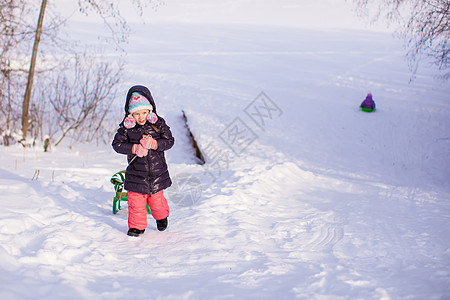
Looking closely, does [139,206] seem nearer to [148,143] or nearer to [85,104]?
[148,143]

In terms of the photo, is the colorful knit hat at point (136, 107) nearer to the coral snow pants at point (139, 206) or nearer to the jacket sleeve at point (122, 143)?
the jacket sleeve at point (122, 143)

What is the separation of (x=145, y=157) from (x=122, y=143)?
10.5 inches

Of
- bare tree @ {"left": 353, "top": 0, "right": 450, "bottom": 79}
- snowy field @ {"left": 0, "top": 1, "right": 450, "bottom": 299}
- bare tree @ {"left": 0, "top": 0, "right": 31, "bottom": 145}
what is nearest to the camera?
snowy field @ {"left": 0, "top": 1, "right": 450, "bottom": 299}

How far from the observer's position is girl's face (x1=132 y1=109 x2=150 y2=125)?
3.72m

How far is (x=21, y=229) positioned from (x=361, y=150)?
30.3 ft

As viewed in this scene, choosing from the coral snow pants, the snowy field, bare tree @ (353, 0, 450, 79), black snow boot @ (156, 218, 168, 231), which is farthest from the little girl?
bare tree @ (353, 0, 450, 79)

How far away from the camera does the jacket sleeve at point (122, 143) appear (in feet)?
12.0

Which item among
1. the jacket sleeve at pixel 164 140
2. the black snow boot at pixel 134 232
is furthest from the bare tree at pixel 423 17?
the black snow boot at pixel 134 232

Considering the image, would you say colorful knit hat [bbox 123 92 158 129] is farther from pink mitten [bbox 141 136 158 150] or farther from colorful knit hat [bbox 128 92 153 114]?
pink mitten [bbox 141 136 158 150]

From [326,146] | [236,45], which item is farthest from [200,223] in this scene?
[236,45]

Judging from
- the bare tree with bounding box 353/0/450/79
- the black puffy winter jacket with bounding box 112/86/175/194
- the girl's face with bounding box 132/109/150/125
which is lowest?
the black puffy winter jacket with bounding box 112/86/175/194

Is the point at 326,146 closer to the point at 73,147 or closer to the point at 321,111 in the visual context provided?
the point at 321,111

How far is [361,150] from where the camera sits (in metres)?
Result: 10.6

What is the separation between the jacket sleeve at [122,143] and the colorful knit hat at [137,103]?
228 millimetres
